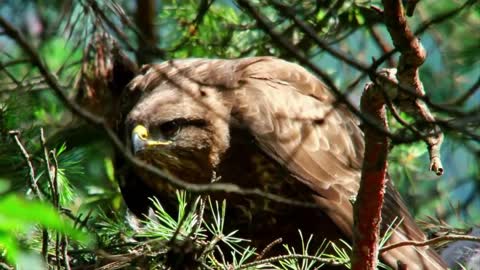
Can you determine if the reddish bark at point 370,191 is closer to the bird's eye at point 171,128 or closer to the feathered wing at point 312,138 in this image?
the feathered wing at point 312,138

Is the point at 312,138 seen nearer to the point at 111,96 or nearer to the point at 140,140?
the point at 140,140

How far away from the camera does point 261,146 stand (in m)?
5.11

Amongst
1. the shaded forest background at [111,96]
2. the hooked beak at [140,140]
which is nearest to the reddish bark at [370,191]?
the shaded forest background at [111,96]

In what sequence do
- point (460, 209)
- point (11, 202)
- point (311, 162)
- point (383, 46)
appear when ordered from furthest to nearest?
point (383, 46) → point (460, 209) → point (311, 162) → point (11, 202)

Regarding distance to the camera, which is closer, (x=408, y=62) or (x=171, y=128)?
(x=408, y=62)

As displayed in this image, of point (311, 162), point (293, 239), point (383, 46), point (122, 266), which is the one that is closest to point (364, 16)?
point (383, 46)

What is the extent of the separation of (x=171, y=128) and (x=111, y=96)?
2.18ft

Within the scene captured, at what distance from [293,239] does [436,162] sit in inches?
73.0

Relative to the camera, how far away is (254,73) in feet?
18.0

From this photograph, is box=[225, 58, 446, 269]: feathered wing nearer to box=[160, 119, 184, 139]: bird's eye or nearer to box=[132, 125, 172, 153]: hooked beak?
box=[160, 119, 184, 139]: bird's eye

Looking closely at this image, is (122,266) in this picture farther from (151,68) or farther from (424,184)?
(424,184)

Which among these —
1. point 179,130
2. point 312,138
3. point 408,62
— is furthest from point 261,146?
point 408,62

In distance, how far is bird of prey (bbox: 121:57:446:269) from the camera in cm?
513

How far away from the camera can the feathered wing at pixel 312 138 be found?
507cm
